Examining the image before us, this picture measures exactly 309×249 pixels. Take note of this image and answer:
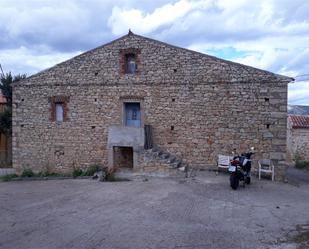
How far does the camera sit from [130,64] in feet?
48.7

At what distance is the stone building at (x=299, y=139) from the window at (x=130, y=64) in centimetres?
1131

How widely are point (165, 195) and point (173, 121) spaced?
4.77 m

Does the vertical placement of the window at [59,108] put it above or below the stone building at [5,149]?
above

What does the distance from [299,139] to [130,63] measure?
11.9m

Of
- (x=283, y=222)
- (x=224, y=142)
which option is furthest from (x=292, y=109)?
(x=283, y=222)

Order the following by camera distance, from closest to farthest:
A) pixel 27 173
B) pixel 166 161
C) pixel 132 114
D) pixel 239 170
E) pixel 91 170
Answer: pixel 239 170, pixel 166 161, pixel 91 170, pixel 132 114, pixel 27 173

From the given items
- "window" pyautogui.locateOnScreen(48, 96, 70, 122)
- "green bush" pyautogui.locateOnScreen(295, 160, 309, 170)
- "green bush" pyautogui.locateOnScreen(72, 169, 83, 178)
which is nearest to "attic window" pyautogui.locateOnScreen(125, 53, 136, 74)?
"window" pyautogui.locateOnScreen(48, 96, 70, 122)

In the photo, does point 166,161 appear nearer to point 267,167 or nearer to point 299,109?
point 267,167

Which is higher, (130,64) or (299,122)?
(130,64)

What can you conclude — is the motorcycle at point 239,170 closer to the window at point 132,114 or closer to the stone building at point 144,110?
the stone building at point 144,110

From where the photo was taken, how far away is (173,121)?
46.4ft

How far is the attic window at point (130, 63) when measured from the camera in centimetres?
1473

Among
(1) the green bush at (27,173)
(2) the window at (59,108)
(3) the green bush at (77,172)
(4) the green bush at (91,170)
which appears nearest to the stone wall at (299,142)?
(4) the green bush at (91,170)

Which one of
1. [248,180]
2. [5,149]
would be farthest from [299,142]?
[5,149]
